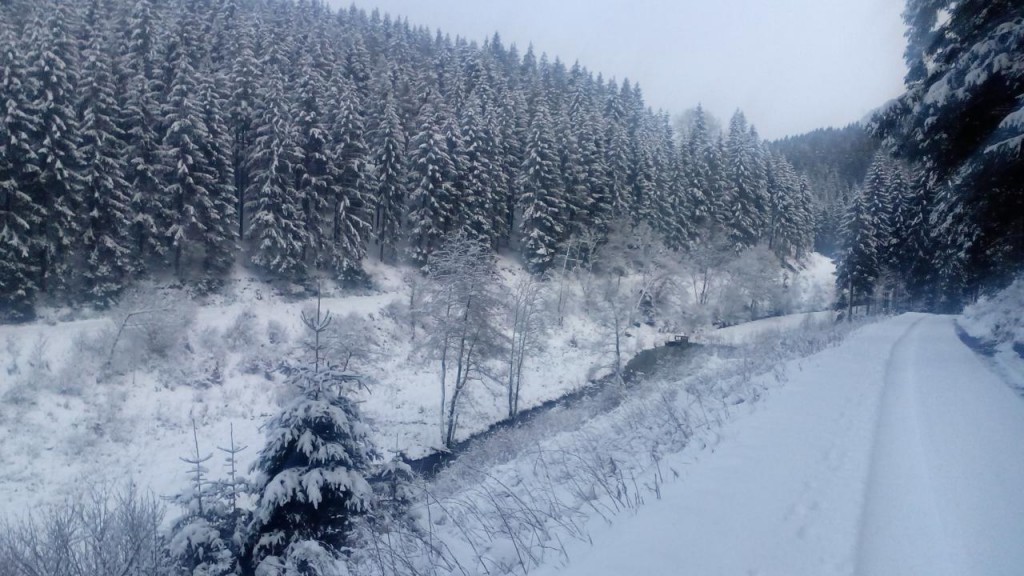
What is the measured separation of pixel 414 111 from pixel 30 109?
2707 cm

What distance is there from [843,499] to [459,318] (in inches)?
798

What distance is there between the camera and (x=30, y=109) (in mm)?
24531

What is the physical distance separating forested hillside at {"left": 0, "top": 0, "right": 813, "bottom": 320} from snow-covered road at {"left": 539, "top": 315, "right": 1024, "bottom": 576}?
2998cm

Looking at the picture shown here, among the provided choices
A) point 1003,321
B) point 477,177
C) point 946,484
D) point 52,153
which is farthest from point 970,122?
point 477,177

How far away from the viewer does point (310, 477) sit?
286 inches

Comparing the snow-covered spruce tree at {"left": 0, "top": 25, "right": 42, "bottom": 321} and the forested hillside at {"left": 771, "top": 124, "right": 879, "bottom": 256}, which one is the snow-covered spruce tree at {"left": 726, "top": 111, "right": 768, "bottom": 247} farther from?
the snow-covered spruce tree at {"left": 0, "top": 25, "right": 42, "bottom": 321}

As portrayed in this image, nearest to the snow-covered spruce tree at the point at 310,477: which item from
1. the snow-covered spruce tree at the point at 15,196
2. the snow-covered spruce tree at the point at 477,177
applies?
the snow-covered spruce tree at the point at 15,196

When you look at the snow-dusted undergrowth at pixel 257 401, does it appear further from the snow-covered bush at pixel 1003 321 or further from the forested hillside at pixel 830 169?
the forested hillside at pixel 830 169

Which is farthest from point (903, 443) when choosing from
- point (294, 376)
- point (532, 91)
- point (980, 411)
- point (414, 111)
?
point (532, 91)

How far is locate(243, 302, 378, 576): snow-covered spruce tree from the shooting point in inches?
280

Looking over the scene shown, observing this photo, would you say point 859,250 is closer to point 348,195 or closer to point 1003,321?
point 1003,321

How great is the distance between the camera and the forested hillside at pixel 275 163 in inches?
986

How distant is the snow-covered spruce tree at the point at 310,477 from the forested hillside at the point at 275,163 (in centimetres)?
2413

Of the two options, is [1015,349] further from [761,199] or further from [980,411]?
[761,199]
